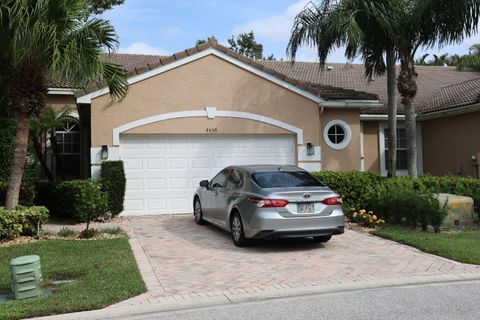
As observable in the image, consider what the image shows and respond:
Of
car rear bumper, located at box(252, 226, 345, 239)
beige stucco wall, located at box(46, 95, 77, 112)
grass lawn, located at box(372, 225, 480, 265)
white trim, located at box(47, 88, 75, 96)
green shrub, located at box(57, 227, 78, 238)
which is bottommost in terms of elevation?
grass lawn, located at box(372, 225, 480, 265)

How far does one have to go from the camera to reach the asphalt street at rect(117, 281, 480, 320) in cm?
565

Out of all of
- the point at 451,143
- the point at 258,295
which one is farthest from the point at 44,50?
the point at 451,143

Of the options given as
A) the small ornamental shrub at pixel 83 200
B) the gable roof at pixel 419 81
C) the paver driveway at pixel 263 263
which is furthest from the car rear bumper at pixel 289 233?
the gable roof at pixel 419 81

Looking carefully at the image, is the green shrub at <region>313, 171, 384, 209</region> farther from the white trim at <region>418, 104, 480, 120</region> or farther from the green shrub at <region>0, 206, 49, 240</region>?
the green shrub at <region>0, 206, 49, 240</region>

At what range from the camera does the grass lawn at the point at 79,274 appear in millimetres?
6004

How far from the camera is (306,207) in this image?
9.09 meters

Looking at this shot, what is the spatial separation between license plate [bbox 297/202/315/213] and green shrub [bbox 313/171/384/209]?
14.1ft

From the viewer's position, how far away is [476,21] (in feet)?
46.3

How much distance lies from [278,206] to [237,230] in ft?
3.90

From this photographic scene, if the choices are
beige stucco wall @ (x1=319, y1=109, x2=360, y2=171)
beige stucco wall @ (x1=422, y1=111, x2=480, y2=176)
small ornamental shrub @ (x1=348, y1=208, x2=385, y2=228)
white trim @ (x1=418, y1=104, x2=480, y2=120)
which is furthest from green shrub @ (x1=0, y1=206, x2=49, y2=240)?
beige stucco wall @ (x1=422, y1=111, x2=480, y2=176)

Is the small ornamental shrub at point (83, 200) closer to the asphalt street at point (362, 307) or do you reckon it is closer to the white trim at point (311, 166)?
the white trim at point (311, 166)

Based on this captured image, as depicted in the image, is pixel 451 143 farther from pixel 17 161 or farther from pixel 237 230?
pixel 17 161

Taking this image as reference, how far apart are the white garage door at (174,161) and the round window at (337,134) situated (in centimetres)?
205

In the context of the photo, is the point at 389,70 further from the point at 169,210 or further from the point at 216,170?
the point at 169,210
